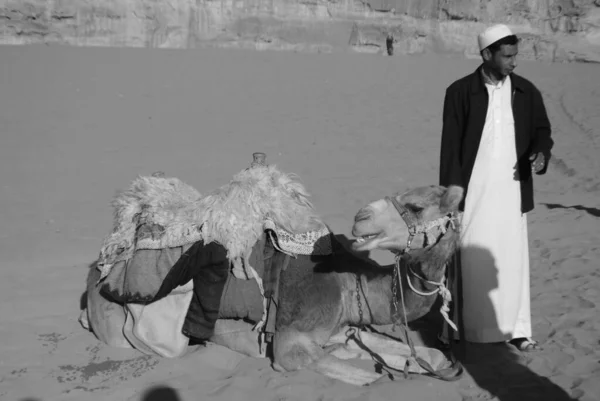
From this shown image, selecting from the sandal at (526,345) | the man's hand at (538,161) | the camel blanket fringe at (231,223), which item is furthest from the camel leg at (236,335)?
the man's hand at (538,161)

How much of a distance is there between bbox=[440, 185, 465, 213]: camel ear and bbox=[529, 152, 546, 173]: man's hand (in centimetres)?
79

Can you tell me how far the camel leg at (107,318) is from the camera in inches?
176

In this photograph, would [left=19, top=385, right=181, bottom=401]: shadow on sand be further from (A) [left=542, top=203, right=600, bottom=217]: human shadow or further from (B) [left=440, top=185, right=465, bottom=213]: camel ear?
(A) [left=542, top=203, right=600, bottom=217]: human shadow

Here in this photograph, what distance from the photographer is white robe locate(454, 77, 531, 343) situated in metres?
4.13

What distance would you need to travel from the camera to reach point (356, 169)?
40.5 feet

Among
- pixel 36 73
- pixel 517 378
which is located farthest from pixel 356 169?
pixel 36 73

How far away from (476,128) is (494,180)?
350mm

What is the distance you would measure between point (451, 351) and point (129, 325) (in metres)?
2.12

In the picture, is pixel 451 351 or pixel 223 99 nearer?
pixel 451 351

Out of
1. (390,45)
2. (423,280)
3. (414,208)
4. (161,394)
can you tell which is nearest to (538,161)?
(414,208)

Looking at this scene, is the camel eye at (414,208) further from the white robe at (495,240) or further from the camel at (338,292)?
the white robe at (495,240)

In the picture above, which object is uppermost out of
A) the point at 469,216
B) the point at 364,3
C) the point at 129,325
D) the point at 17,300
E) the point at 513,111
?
the point at 364,3

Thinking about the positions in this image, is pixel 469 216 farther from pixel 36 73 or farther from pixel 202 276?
pixel 36 73

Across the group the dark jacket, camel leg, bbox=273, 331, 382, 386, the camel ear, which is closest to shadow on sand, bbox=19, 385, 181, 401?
camel leg, bbox=273, 331, 382, 386
